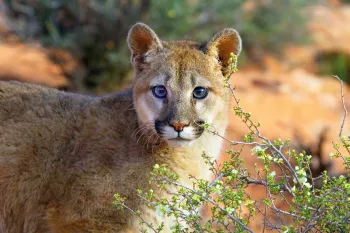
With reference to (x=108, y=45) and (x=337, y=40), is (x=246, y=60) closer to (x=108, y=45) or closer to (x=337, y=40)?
(x=337, y=40)

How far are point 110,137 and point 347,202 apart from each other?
6.55 ft

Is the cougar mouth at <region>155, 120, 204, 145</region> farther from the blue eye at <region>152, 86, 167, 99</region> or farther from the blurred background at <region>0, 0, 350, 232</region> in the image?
the blurred background at <region>0, 0, 350, 232</region>

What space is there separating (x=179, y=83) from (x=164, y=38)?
18.7 feet

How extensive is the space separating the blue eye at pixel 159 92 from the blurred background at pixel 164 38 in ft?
13.4

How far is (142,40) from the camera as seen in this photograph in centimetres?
572

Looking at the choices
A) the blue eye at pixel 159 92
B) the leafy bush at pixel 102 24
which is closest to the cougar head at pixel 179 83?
the blue eye at pixel 159 92

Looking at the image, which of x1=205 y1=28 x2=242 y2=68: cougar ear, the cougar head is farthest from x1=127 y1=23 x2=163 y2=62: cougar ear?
x1=205 y1=28 x2=242 y2=68: cougar ear

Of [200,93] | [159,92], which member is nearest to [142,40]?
[159,92]

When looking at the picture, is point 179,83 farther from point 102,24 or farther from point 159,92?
point 102,24

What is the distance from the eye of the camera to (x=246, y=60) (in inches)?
561

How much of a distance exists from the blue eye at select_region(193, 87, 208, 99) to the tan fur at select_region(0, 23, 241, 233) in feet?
0.13

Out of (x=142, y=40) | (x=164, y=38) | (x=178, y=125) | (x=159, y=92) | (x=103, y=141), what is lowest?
(x=103, y=141)

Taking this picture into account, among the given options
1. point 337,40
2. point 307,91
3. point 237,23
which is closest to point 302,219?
point 237,23

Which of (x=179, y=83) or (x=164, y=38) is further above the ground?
(x=164, y=38)
